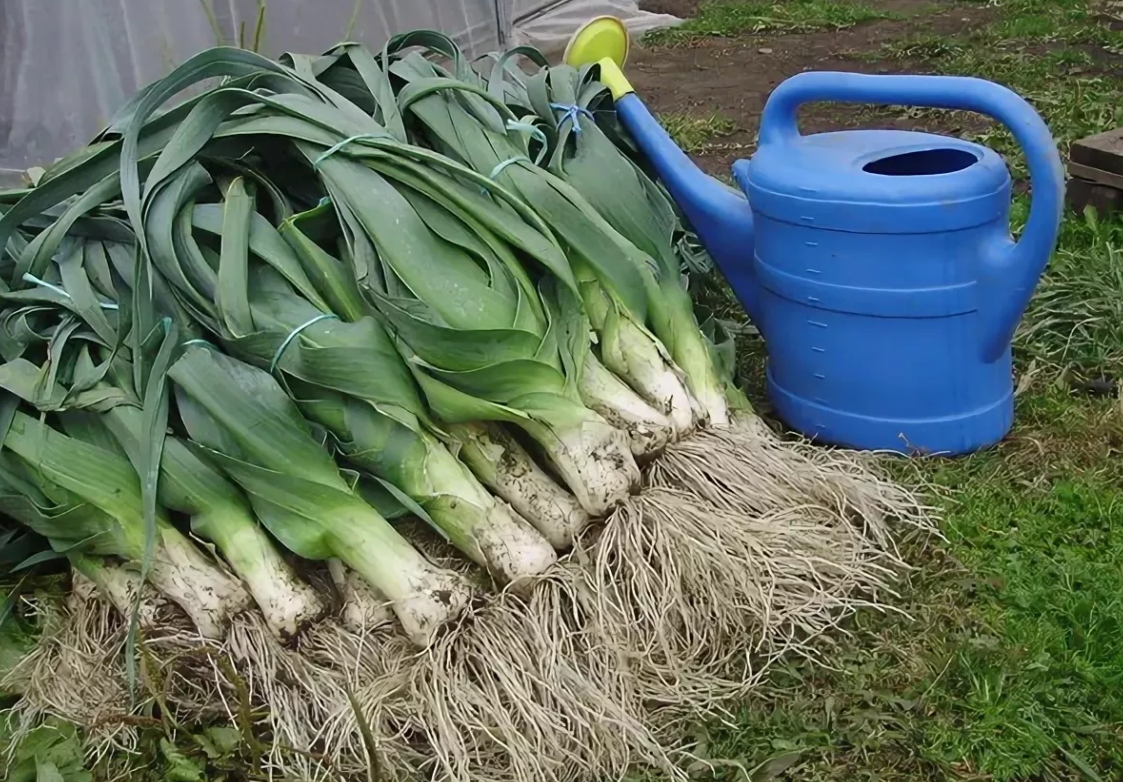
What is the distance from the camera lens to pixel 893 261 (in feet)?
6.05

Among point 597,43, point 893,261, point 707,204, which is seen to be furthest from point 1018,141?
point 597,43

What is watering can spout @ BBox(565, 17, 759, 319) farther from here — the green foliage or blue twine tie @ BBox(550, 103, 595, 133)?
the green foliage

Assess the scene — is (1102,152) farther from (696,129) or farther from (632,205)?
(696,129)

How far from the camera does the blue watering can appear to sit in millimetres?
1799

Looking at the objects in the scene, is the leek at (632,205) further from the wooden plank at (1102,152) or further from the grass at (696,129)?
the grass at (696,129)

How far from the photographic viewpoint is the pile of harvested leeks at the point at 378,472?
156 cm

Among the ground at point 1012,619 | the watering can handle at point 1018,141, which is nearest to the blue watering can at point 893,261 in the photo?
the watering can handle at point 1018,141

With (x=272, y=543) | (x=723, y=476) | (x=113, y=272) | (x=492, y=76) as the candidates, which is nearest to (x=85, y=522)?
(x=272, y=543)

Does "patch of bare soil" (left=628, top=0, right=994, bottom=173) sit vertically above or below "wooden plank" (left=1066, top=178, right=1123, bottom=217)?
below

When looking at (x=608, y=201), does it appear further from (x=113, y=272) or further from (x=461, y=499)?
(x=113, y=272)

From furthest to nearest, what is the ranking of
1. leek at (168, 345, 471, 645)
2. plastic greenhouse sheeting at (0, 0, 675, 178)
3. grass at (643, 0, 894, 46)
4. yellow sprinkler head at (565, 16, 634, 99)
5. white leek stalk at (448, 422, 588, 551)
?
grass at (643, 0, 894, 46)
plastic greenhouse sheeting at (0, 0, 675, 178)
yellow sprinkler head at (565, 16, 634, 99)
white leek stalk at (448, 422, 588, 551)
leek at (168, 345, 471, 645)

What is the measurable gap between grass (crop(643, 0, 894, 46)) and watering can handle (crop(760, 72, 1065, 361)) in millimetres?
4074

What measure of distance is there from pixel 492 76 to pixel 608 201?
15.6 inches

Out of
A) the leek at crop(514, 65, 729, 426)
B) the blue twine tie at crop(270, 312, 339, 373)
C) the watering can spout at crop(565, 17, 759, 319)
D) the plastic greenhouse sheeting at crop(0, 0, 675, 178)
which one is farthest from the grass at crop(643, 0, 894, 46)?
the blue twine tie at crop(270, 312, 339, 373)
